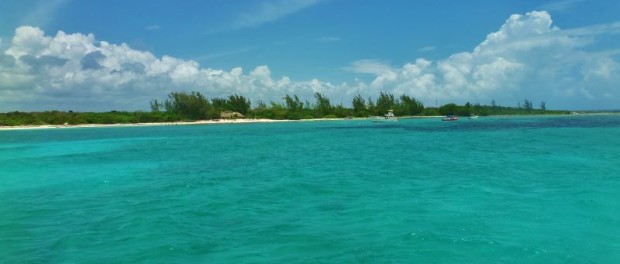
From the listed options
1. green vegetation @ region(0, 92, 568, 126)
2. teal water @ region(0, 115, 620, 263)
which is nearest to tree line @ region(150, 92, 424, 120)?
green vegetation @ region(0, 92, 568, 126)

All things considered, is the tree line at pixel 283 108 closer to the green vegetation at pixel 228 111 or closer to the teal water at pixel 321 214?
the green vegetation at pixel 228 111

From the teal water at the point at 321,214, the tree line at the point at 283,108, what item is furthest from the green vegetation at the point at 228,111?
the teal water at the point at 321,214

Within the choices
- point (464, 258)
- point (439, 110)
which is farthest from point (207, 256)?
point (439, 110)

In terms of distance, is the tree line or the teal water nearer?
the teal water

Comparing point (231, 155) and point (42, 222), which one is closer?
point (42, 222)

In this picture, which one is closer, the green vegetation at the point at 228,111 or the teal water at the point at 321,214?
the teal water at the point at 321,214

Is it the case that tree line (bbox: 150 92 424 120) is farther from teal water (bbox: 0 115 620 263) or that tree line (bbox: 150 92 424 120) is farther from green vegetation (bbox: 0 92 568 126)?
teal water (bbox: 0 115 620 263)

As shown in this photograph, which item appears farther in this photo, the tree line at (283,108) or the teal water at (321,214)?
the tree line at (283,108)

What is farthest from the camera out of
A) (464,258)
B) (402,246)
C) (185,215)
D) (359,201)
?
(359,201)

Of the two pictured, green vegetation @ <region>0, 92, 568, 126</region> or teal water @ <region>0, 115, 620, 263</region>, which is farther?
green vegetation @ <region>0, 92, 568, 126</region>

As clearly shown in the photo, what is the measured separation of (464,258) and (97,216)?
1159 centimetres

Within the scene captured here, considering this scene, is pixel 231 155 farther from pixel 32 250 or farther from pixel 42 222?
pixel 32 250

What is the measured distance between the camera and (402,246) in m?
11.4

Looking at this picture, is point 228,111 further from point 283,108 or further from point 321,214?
point 321,214
